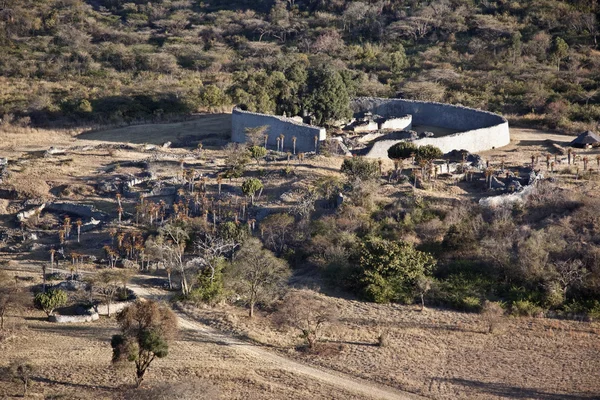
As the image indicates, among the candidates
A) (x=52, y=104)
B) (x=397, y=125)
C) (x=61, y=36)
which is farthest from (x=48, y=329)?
(x=61, y=36)

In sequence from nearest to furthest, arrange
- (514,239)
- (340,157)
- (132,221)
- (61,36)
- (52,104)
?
(514,239), (132,221), (340,157), (52,104), (61,36)

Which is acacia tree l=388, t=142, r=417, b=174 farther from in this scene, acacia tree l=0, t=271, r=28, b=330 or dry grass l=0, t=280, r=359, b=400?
acacia tree l=0, t=271, r=28, b=330

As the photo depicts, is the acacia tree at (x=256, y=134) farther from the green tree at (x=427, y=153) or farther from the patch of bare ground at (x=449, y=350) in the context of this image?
the patch of bare ground at (x=449, y=350)

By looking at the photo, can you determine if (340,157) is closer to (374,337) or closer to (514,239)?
(514,239)

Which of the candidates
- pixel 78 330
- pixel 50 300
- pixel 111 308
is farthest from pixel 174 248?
pixel 78 330

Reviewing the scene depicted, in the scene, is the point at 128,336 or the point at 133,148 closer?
the point at 128,336

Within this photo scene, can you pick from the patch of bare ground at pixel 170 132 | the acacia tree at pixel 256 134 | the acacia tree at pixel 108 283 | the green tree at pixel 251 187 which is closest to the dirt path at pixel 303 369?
the acacia tree at pixel 108 283

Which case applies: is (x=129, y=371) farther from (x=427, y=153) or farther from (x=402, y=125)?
(x=402, y=125)
